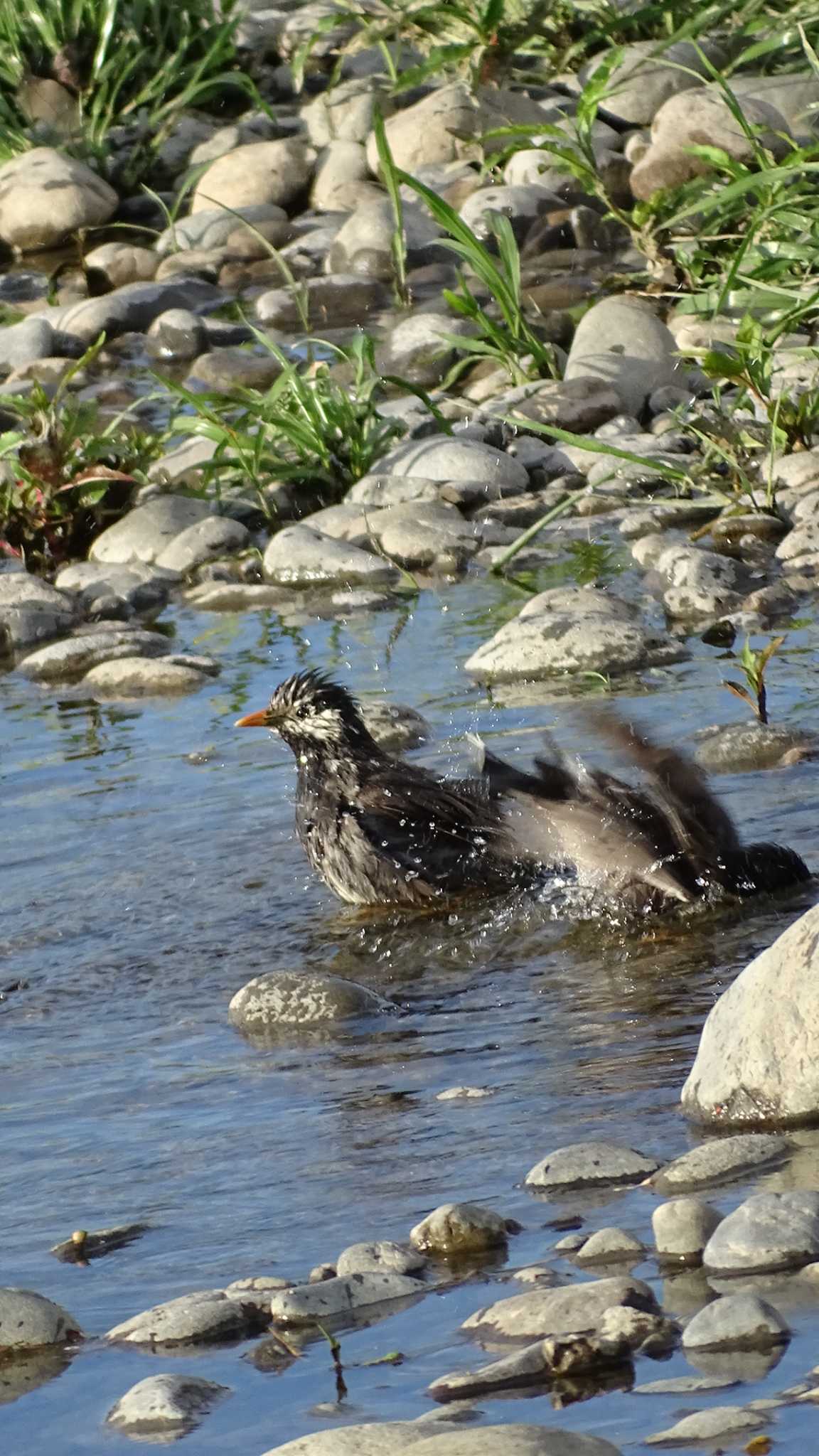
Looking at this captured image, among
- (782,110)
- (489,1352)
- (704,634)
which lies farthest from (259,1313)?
(782,110)

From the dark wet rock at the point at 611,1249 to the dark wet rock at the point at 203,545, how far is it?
23.4 ft

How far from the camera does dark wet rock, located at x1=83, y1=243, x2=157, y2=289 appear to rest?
627 inches

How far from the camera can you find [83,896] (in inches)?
250

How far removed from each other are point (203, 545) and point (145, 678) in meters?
1.72

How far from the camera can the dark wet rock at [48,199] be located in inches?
649

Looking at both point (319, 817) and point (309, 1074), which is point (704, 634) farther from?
point (309, 1074)

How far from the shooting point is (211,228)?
16.3 m

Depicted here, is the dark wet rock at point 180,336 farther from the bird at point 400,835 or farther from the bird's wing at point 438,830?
the bird's wing at point 438,830

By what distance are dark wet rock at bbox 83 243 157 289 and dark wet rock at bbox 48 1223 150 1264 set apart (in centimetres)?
1272

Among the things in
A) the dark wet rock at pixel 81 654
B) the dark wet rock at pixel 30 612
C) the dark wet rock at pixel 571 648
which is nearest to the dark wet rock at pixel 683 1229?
the dark wet rock at pixel 571 648

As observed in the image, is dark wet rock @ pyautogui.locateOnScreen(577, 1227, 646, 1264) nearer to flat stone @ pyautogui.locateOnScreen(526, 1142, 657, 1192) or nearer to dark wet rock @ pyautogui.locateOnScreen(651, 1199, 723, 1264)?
dark wet rock @ pyautogui.locateOnScreen(651, 1199, 723, 1264)

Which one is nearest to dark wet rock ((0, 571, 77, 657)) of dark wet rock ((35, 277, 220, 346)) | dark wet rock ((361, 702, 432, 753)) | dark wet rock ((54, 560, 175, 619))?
dark wet rock ((54, 560, 175, 619))

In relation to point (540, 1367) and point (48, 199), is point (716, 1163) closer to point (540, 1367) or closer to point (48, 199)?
point (540, 1367)

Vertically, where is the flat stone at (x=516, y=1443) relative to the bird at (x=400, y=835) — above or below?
above
